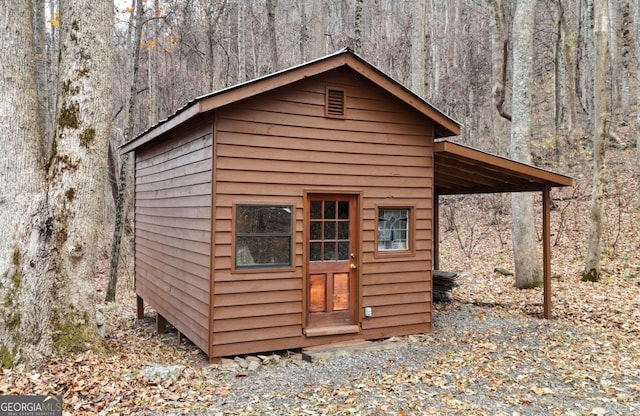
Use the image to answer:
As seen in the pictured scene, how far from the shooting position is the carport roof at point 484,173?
7.14 metres

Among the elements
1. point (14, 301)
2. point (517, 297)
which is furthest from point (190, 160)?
point (517, 297)

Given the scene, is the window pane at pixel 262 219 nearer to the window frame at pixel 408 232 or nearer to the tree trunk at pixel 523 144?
the window frame at pixel 408 232

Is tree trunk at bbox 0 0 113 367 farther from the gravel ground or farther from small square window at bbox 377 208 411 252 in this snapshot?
small square window at bbox 377 208 411 252

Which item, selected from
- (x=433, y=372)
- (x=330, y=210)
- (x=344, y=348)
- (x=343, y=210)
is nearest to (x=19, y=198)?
(x=330, y=210)

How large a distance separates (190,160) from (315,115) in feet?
6.21

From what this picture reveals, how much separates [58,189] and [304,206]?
A: 2.95 meters

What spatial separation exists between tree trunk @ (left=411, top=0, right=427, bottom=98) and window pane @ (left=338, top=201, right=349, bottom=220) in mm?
7330

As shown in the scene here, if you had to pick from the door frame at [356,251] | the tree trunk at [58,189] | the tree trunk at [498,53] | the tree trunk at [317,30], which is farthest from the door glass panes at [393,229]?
the tree trunk at [317,30]

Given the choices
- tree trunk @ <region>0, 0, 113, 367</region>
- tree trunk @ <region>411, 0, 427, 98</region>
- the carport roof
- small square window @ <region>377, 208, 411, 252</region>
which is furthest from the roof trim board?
tree trunk @ <region>411, 0, 427, 98</region>

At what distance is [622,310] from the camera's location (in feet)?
27.5

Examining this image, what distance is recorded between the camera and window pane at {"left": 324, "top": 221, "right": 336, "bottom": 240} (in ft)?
22.1

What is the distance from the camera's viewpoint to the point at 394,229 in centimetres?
721

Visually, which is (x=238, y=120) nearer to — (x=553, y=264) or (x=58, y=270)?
(x=58, y=270)

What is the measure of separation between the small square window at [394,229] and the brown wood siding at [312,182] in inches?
6.2
